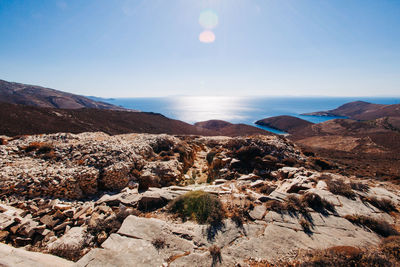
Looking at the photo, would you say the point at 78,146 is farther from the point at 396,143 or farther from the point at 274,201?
the point at 396,143

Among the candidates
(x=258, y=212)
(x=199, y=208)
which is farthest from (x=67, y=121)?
(x=258, y=212)

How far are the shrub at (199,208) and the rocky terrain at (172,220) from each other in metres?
0.04

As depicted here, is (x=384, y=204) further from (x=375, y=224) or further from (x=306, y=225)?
(x=306, y=225)

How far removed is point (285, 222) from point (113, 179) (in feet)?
29.6

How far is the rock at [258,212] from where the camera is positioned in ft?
17.4

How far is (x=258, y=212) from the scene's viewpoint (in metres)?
5.55

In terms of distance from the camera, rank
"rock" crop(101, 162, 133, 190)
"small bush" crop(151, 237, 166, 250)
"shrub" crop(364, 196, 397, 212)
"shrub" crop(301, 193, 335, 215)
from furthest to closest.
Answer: "rock" crop(101, 162, 133, 190), "shrub" crop(364, 196, 397, 212), "shrub" crop(301, 193, 335, 215), "small bush" crop(151, 237, 166, 250)

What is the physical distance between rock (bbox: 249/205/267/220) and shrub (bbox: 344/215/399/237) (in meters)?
2.66

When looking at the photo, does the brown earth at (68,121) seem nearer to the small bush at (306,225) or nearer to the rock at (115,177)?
the rock at (115,177)

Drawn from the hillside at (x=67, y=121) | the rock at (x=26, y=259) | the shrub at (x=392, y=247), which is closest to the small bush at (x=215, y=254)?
the rock at (x=26, y=259)

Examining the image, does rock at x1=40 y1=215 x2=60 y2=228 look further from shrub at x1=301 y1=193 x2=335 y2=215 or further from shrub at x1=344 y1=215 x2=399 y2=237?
shrub at x1=344 y1=215 x2=399 y2=237

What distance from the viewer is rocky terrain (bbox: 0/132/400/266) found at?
382 centimetres

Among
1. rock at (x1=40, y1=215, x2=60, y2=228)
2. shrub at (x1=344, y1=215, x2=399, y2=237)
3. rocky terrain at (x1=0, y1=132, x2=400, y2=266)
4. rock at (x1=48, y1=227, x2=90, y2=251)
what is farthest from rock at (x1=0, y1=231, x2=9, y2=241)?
shrub at (x1=344, y1=215, x2=399, y2=237)

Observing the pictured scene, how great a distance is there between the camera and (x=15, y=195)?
7363mm
